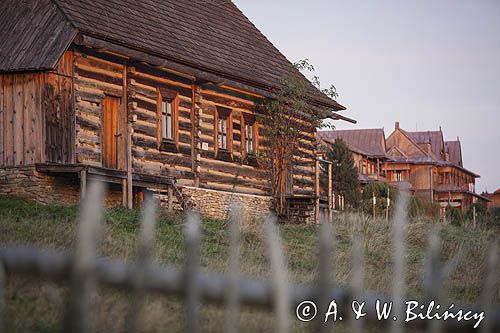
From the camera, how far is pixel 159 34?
22.6 m

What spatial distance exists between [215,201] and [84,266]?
2022 centimetres

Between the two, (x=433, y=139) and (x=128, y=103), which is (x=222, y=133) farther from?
(x=433, y=139)

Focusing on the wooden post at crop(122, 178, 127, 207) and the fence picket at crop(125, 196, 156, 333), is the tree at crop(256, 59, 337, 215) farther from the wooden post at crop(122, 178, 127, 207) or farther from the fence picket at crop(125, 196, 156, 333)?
the fence picket at crop(125, 196, 156, 333)

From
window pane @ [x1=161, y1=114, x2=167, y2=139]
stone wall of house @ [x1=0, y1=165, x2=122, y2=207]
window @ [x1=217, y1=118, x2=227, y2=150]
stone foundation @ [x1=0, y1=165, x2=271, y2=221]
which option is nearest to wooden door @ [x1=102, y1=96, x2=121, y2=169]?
stone foundation @ [x1=0, y1=165, x2=271, y2=221]

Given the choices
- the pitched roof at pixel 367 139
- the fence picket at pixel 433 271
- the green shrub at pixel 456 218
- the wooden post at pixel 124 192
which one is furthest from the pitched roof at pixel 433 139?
the fence picket at pixel 433 271

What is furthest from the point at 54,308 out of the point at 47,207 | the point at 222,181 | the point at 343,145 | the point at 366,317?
the point at 343,145

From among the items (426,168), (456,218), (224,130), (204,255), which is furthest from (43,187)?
(426,168)

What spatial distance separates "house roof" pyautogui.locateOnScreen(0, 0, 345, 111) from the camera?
63.0ft

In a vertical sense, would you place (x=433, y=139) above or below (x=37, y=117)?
above

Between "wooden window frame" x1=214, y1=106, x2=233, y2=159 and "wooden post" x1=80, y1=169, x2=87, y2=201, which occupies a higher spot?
"wooden window frame" x1=214, y1=106, x2=233, y2=159

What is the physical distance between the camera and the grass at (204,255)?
7.21 m

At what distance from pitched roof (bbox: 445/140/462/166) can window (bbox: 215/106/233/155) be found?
2713 inches

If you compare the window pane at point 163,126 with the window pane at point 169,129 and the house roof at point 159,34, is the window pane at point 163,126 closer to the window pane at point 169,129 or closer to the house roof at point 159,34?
the window pane at point 169,129

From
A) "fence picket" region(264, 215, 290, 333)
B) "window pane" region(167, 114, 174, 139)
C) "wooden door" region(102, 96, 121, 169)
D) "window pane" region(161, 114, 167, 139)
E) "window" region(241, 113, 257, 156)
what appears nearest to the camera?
"fence picket" region(264, 215, 290, 333)
